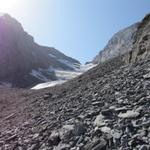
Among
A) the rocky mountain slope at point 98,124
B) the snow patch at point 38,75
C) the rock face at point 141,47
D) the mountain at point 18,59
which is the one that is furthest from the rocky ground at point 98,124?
the snow patch at point 38,75

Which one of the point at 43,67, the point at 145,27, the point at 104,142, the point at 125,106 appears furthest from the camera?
the point at 43,67

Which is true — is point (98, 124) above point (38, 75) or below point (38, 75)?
below

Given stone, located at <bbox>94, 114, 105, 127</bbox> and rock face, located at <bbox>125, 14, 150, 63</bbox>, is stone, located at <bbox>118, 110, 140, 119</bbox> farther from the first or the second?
rock face, located at <bbox>125, 14, 150, 63</bbox>

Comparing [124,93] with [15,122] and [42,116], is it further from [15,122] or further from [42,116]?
[15,122]

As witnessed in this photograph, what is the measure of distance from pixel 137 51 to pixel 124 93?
1078 centimetres

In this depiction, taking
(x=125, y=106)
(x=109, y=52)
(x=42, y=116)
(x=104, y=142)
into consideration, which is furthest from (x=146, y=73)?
(x=109, y=52)

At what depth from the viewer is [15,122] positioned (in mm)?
13453

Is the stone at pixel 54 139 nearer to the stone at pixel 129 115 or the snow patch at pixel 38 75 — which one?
the stone at pixel 129 115

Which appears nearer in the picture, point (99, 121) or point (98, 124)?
point (98, 124)

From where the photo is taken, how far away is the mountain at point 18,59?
12195 centimetres

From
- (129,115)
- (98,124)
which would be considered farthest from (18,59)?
(129,115)

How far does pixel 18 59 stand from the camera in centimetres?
13700

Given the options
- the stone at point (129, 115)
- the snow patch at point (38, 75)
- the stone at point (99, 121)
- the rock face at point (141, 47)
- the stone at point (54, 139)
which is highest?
the snow patch at point (38, 75)

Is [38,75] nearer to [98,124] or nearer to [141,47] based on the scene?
[141,47]
